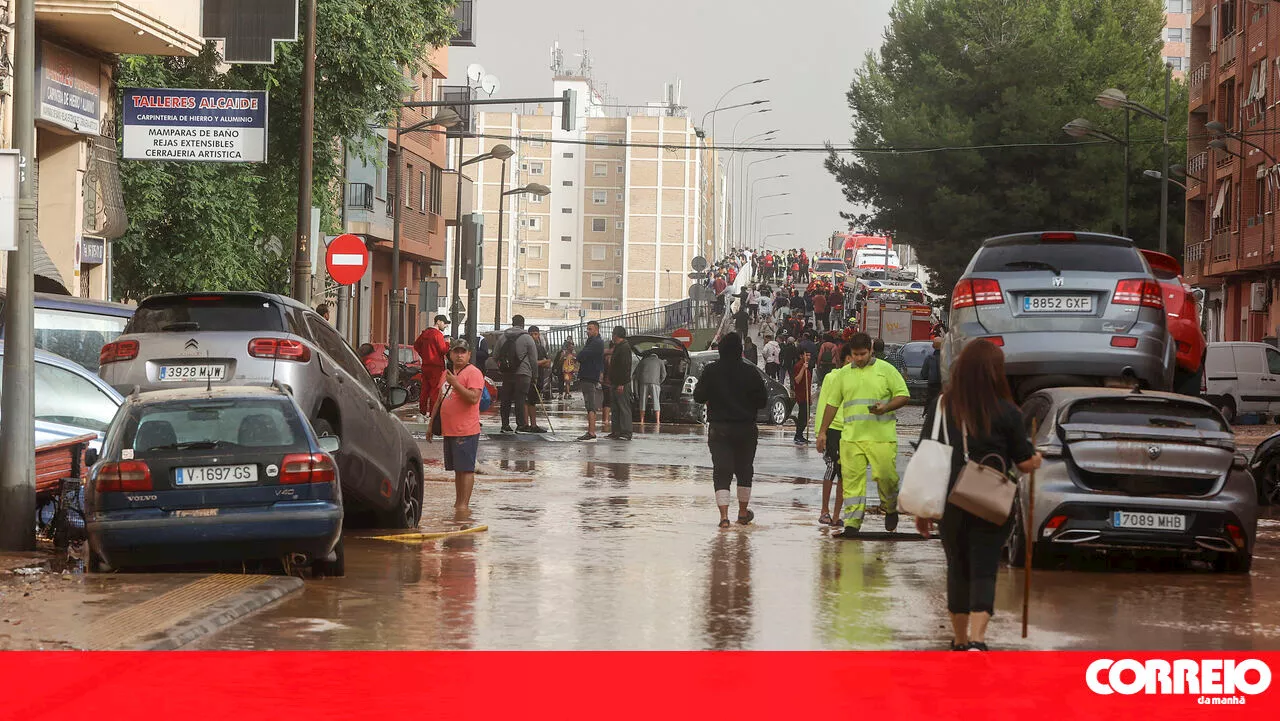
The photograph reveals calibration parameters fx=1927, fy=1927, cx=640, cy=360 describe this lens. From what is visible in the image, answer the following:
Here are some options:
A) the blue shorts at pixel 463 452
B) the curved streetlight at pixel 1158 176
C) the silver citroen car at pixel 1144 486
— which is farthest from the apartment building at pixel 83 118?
the curved streetlight at pixel 1158 176

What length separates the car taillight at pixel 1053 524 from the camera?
1327 cm

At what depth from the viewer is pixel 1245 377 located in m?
40.3

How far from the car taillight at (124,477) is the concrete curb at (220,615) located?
3.21 feet

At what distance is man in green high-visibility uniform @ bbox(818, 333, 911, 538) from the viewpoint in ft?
52.2

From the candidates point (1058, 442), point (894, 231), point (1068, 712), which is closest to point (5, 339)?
point (1058, 442)

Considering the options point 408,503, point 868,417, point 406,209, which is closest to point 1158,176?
point 406,209

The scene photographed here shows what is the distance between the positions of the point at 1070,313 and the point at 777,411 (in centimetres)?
2129

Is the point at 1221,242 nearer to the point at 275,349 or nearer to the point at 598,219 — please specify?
the point at 275,349

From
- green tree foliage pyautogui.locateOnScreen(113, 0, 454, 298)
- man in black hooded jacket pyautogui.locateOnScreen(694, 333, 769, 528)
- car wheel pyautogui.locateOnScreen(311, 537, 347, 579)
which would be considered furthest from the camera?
green tree foliage pyautogui.locateOnScreen(113, 0, 454, 298)

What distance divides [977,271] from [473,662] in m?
9.02

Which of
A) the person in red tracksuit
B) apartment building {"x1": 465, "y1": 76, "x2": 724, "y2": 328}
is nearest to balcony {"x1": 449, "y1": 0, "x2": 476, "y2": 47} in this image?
the person in red tracksuit

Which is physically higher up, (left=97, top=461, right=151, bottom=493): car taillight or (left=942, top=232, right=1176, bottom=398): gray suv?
(left=942, top=232, right=1176, bottom=398): gray suv

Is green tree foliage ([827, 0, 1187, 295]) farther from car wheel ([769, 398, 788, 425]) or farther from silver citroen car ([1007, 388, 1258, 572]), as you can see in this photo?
silver citroen car ([1007, 388, 1258, 572])

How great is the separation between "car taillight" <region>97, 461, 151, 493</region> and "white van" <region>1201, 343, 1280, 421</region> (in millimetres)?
32023
